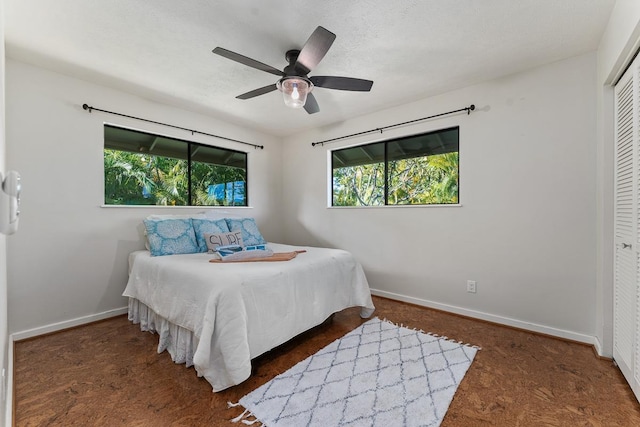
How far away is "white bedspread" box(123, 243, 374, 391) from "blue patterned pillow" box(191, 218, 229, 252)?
23cm

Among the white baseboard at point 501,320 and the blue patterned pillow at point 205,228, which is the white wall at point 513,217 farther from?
the blue patterned pillow at point 205,228

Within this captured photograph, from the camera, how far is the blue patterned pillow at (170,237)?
262cm

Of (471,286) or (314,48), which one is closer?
(314,48)

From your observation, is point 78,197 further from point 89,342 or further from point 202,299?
point 202,299

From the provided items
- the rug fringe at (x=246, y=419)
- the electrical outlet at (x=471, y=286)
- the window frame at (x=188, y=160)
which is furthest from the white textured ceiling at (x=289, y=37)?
the rug fringe at (x=246, y=419)

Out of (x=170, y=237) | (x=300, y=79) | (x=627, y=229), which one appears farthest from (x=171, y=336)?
(x=627, y=229)

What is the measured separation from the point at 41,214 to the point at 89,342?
1185mm

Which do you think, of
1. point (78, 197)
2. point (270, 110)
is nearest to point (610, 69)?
point (270, 110)

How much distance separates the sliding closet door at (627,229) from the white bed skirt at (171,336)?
8.82 ft

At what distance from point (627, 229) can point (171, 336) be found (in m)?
3.19

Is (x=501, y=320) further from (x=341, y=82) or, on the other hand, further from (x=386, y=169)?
(x=341, y=82)

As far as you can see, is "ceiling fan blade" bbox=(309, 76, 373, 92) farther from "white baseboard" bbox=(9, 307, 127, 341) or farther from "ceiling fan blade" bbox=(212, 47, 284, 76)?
"white baseboard" bbox=(9, 307, 127, 341)

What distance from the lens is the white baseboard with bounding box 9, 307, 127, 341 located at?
7.62 feet

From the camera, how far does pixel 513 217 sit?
2582mm
